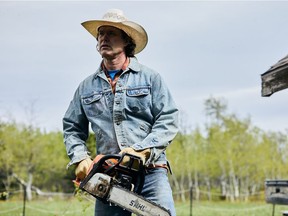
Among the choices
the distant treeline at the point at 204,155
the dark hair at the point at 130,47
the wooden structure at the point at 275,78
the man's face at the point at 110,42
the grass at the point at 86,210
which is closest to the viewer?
the man's face at the point at 110,42

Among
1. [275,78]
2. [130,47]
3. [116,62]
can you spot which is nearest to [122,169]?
[116,62]

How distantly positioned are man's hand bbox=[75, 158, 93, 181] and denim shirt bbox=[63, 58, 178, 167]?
6 centimetres

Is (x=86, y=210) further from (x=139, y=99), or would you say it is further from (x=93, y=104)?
(x=139, y=99)

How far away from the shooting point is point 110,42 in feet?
10.8

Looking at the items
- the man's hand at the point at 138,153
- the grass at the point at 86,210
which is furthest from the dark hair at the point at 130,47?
the grass at the point at 86,210

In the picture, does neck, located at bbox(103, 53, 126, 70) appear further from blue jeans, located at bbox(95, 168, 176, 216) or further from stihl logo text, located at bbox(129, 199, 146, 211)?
stihl logo text, located at bbox(129, 199, 146, 211)

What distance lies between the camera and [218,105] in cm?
5022

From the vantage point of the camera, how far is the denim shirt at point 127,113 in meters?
3.16

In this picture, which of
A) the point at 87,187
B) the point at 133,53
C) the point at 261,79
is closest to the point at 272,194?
the point at 261,79

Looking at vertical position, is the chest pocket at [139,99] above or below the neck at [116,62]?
below

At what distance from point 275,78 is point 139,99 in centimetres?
281

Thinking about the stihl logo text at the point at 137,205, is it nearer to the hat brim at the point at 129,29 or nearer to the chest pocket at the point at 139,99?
the chest pocket at the point at 139,99

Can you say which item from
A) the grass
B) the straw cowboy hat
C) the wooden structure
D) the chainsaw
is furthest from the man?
the grass

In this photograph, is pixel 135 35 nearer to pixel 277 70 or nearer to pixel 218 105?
pixel 277 70
